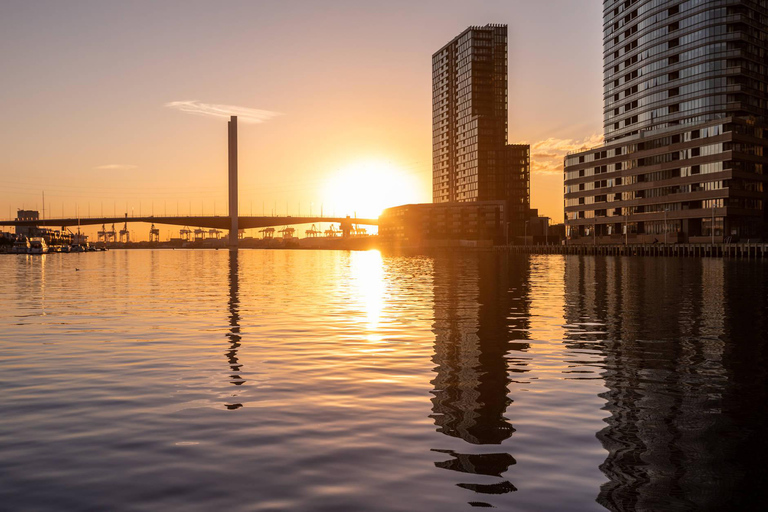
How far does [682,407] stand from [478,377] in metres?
5.00

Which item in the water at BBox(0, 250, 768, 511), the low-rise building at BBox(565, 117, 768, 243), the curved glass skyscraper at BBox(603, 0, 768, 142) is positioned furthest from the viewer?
the curved glass skyscraper at BBox(603, 0, 768, 142)

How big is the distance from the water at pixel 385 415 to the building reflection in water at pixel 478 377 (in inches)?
2.6

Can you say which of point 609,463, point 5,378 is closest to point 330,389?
point 609,463

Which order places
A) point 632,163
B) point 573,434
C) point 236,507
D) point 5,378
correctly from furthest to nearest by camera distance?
point 632,163
point 5,378
point 573,434
point 236,507

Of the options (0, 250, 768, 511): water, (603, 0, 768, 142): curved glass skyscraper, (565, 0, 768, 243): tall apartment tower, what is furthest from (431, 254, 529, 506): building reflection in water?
(603, 0, 768, 142): curved glass skyscraper

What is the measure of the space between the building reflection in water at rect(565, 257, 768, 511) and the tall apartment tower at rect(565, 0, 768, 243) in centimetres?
13384

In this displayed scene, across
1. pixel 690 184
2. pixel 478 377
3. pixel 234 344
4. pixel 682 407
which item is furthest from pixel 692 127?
pixel 682 407

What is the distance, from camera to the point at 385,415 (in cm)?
1277

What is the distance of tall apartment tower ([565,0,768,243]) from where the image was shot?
153m

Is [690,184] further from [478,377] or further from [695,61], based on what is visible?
[478,377]

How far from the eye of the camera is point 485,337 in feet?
79.6

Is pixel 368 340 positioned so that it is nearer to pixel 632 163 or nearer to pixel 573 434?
pixel 573 434

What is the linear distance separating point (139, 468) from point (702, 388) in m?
12.4

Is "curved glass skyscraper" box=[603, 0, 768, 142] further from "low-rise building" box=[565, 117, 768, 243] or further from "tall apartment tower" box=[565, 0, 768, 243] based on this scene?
"low-rise building" box=[565, 117, 768, 243]
